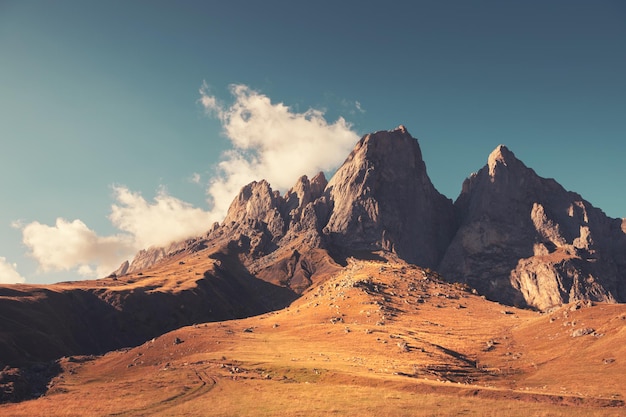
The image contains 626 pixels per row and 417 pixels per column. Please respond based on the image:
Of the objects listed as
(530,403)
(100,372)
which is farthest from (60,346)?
(530,403)

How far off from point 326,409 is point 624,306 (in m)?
87.1

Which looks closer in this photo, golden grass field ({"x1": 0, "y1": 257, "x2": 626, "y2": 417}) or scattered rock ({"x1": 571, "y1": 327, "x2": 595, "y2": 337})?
Answer: golden grass field ({"x1": 0, "y1": 257, "x2": 626, "y2": 417})

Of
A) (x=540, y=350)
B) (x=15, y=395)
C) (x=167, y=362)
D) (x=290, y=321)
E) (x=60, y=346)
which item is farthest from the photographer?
(x=290, y=321)

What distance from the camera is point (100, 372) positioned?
335 ft

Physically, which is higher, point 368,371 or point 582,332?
point 582,332

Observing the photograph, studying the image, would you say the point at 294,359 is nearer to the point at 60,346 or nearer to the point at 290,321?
the point at 290,321

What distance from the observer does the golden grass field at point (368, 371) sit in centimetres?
6322

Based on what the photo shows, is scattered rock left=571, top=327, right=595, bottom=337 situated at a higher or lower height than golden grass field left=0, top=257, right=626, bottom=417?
higher

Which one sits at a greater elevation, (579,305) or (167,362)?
(579,305)

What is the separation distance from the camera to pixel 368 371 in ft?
283

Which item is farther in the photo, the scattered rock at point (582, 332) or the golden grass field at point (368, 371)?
the scattered rock at point (582, 332)

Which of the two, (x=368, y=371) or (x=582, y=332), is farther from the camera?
(x=582, y=332)

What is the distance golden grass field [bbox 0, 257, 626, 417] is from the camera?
207 ft

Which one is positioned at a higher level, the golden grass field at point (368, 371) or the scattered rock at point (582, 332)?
the scattered rock at point (582, 332)
